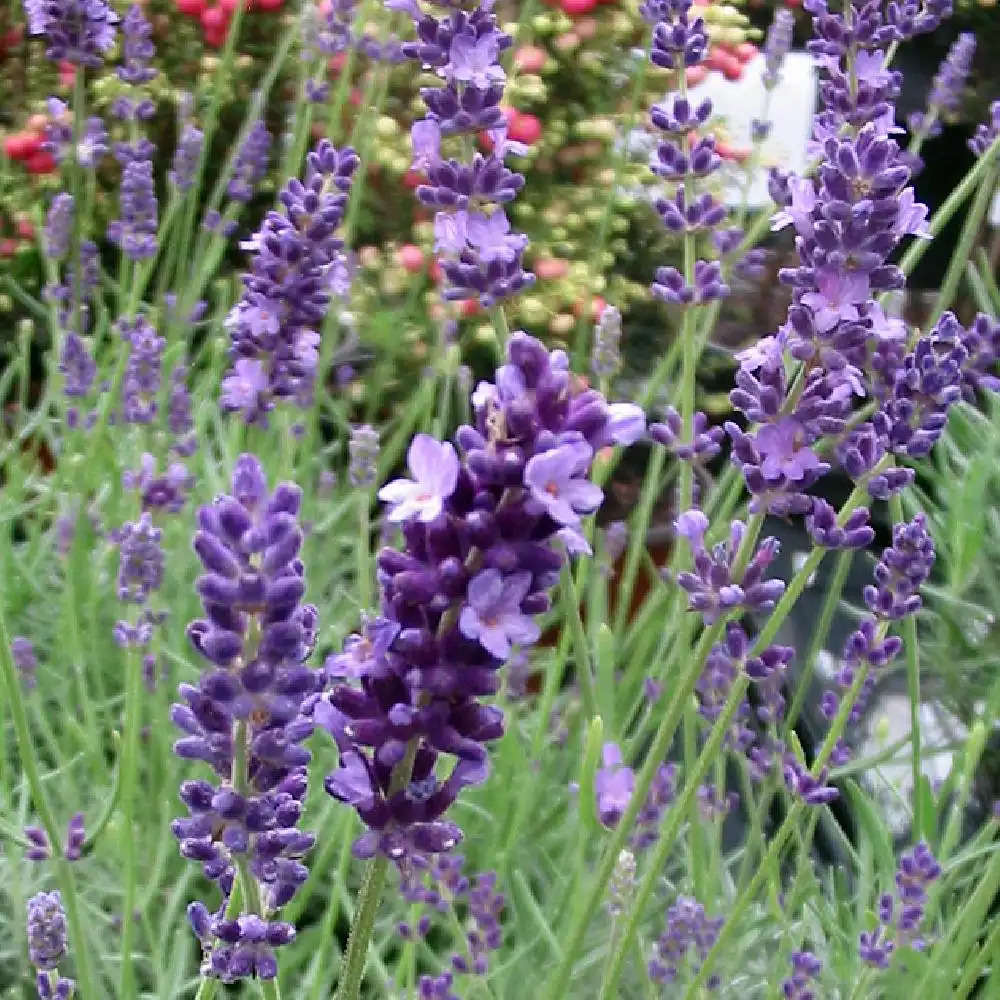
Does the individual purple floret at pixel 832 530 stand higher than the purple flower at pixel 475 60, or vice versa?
the purple flower at pixel 475 60

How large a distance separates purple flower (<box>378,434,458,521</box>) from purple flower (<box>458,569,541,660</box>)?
36 mm

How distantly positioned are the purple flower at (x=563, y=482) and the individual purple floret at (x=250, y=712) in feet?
0.32

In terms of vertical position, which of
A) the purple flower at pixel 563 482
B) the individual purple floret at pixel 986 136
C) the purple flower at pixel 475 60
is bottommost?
the individual purple floret at pixel 986 136

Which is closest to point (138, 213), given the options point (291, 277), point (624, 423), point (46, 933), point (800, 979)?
point (291, 277)

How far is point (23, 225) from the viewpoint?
3.55 meters

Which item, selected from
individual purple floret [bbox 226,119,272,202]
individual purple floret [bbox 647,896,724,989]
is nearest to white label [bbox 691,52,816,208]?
individual purple floret [bbox 226,119,272,202]

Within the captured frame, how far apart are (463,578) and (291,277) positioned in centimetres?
64

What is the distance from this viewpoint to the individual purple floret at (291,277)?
1098mm

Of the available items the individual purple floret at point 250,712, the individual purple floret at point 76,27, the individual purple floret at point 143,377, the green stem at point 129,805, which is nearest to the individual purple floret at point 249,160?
the individual purple floret at point 143,377

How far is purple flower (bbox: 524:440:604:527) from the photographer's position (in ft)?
1.74

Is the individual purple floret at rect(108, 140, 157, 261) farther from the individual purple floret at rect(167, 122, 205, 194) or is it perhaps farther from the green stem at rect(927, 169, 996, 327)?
the green stem at rect(927, 169, 996, 327)

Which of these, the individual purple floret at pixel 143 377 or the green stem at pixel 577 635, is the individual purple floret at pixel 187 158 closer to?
the individual purple floret at pixel 143 377

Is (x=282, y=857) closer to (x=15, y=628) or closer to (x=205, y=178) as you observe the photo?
(x=15, y=628)

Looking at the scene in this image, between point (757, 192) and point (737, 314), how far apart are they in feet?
3.57
